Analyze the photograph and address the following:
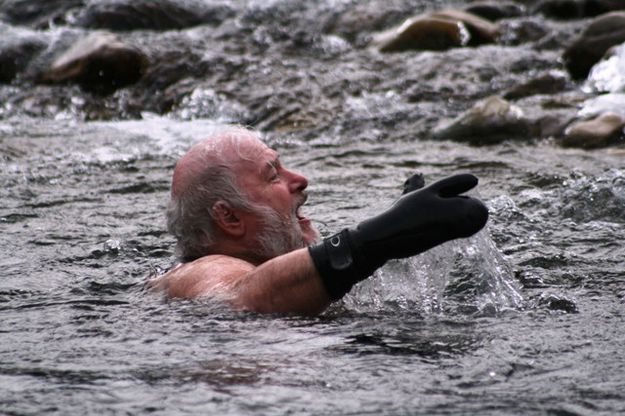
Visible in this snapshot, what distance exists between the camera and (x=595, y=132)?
8.45m

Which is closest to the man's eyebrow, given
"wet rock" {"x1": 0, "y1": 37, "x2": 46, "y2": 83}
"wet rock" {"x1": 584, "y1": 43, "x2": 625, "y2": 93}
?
"wet rock" {"x1": 584, "y1": 43, "x2": 625, "y2": 93}

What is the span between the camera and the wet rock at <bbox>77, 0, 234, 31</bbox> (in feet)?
43.6

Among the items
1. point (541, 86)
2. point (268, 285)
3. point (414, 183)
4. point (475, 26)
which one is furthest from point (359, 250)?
point (475, 26)

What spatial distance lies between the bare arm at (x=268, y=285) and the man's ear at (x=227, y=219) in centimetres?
23

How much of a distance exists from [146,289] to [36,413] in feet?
5.10

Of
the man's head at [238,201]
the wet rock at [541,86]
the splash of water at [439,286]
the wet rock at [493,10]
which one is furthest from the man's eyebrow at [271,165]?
the wet rock at [493,10]

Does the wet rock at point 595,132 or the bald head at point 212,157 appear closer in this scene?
the bald head at point 212,157

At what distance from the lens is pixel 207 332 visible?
4.19 m

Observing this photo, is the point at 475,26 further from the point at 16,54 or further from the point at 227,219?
the point at 227,219

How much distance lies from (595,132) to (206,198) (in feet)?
15.0

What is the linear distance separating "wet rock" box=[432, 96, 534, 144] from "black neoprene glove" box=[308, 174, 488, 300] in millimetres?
4963

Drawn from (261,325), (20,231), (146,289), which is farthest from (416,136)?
(261,325)

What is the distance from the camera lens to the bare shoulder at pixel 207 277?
4320 millimetres

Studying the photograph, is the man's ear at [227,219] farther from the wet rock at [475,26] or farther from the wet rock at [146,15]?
the wet rock at [146,15]
